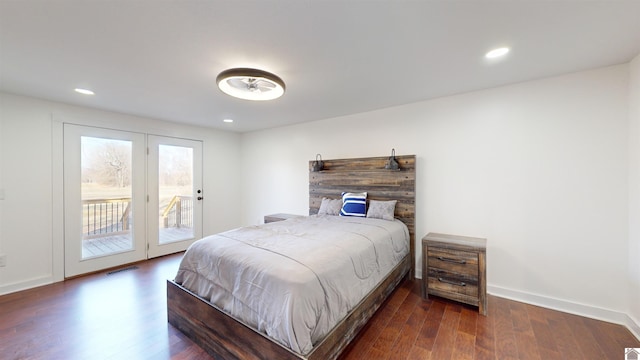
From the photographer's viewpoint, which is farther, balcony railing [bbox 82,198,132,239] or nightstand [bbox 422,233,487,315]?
balcony railing [bbox 82,198,132,239]

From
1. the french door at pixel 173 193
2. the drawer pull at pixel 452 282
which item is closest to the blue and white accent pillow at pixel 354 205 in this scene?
the drawer pull at pixel 452 282

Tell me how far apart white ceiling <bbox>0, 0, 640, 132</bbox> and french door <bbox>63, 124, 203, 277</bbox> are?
95cm

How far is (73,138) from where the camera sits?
11.0 feet

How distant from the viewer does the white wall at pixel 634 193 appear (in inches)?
80.0

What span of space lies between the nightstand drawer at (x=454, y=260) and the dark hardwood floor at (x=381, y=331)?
40 centimetres

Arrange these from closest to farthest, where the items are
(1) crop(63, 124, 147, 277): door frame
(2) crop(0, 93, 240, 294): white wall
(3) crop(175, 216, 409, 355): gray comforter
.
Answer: (3) crop(175, 216, 409, 355): gray comforter < (2) crop(0, 93, 240, 294): white wall < (1) crop(63, 124, 147, 277): door frame

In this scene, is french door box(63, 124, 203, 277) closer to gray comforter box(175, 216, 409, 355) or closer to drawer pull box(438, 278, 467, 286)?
gray comforter box(175, 216, 409, 355)

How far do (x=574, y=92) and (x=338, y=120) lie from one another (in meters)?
2.77

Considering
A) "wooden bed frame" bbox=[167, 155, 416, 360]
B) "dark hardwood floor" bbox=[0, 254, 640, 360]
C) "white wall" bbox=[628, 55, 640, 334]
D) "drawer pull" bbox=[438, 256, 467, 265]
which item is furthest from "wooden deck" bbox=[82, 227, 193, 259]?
"white wall" bbox=[628, 55, 640, 334]

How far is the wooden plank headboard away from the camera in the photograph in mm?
3246

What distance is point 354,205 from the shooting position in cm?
346

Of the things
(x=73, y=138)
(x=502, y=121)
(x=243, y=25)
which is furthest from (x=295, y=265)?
(x=73, y=138)

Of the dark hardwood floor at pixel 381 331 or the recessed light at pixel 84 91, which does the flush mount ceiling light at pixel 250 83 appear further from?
the dark hardwood floor at pixel 381 331

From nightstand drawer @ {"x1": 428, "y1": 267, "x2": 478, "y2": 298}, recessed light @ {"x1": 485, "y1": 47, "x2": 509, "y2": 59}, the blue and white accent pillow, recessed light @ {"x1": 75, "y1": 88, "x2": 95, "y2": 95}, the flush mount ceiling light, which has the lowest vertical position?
nightstand drawer @ {"x1": 428, "y1": 267, "x2": 478, "y2": 298}
